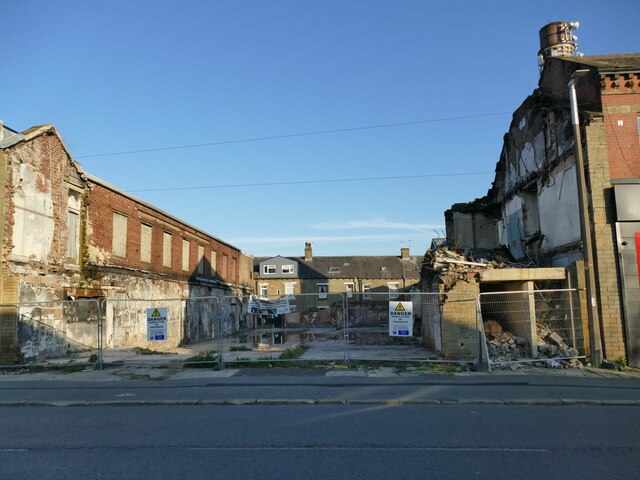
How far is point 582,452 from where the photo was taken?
6.29 meters

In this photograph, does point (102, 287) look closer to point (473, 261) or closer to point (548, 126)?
point (473, 261)

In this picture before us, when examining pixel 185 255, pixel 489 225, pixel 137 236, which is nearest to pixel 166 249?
pixel 185 255

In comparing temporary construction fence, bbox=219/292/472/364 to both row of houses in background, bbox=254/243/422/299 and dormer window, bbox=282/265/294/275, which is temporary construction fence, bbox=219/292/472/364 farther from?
dormer window, bbox=282/265/294/275

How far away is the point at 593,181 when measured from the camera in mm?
15586

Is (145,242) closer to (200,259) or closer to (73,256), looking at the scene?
(73,256)

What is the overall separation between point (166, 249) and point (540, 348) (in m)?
20.6

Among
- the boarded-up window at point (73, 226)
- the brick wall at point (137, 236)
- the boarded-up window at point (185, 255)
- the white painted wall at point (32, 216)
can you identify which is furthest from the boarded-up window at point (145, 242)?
the white painted wall at point (32, 216)

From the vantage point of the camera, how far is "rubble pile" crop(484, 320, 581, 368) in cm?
1484

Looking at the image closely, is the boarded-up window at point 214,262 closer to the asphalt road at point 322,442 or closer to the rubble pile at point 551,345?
the rubble pile at point 551,345

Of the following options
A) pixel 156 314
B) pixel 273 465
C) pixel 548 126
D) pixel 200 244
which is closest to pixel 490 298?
pixel 548 126

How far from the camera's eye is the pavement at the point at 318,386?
9.98 m

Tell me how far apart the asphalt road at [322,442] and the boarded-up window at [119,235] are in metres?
13.8

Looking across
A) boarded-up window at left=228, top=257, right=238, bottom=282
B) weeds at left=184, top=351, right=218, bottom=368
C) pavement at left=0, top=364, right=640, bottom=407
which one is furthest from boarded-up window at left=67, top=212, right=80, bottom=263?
boarded-up window at left=228, top=257, right=238, bottom=282

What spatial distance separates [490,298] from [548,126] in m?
6.63
